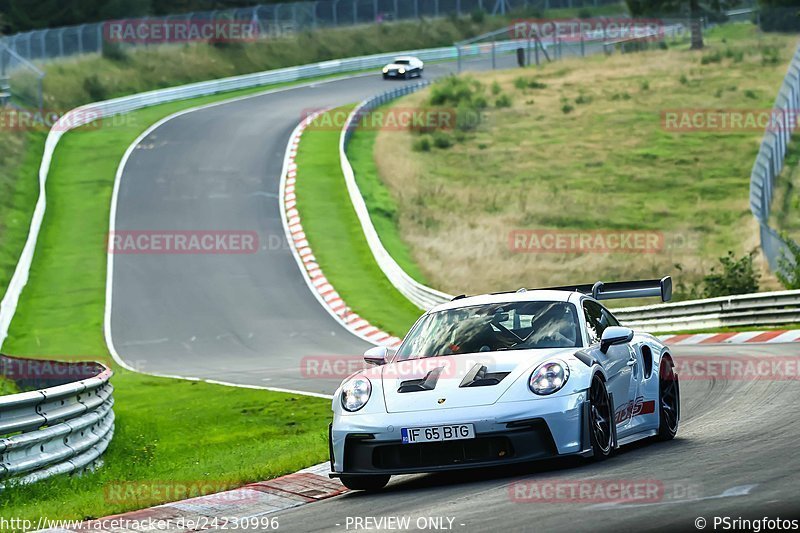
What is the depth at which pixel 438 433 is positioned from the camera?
898 cm

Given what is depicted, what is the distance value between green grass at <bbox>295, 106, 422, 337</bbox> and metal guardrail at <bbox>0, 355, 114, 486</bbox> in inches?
555

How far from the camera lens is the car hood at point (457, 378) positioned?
9.16m

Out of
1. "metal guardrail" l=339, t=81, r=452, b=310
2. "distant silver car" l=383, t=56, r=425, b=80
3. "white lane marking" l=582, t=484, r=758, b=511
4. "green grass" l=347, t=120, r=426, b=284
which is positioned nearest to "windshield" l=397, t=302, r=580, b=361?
"white lane marking" l=582, t=484, r=758, b=511

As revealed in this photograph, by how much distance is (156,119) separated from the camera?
173 feet

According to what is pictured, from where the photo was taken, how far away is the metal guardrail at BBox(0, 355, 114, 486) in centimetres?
1055

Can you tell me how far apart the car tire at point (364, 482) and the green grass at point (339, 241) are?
17526 millimetres

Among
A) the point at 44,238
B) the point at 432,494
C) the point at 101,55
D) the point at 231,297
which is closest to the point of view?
the point at 432,494

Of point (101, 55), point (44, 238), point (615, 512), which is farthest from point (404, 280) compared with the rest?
point (101, 55)

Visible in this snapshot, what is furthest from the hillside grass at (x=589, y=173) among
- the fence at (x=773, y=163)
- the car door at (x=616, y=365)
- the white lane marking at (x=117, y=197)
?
the car door at (x=616, y=365)

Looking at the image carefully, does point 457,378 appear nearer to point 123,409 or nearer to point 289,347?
point 123,409

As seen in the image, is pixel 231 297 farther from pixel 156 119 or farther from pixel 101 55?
pixel 101 55

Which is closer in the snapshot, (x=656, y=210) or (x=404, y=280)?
(x=404, y=280)

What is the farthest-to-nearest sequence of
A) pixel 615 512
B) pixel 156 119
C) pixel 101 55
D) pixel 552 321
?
pixel 101 55
pixel 156 119
pixel 552 321
pixel 615 512

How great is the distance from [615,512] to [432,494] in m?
1.82
